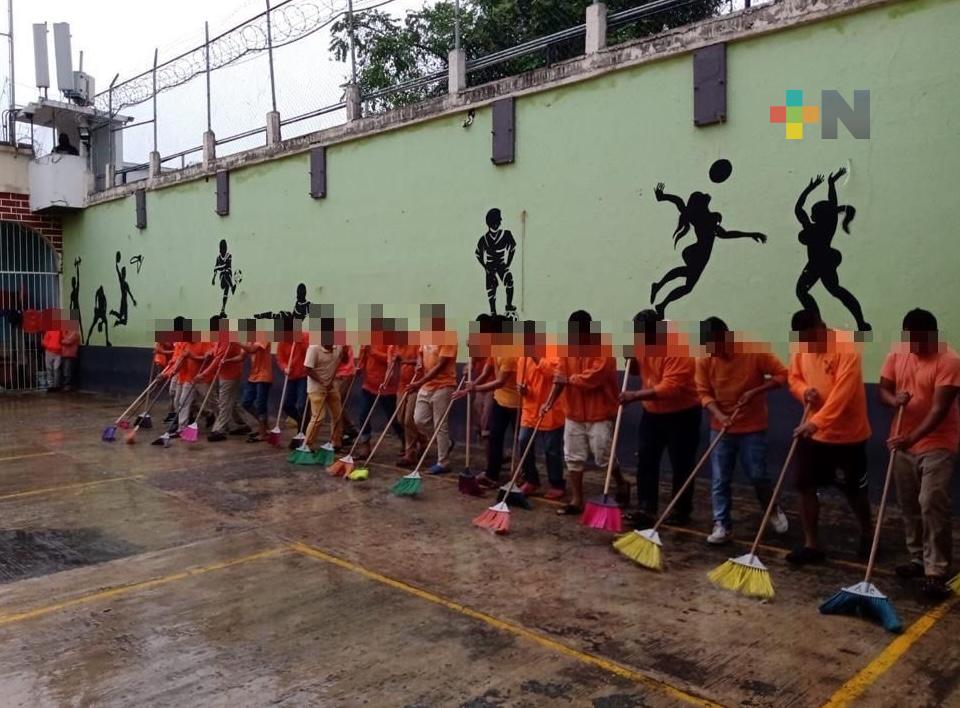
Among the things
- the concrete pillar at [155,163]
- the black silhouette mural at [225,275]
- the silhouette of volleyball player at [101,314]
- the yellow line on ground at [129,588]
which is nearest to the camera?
the yellow line on ground at [129,588]

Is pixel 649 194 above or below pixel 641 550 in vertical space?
above

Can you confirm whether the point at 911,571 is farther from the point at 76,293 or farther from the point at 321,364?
the point at 76,293

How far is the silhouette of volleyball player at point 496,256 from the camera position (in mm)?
8453

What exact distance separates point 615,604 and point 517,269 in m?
4.83

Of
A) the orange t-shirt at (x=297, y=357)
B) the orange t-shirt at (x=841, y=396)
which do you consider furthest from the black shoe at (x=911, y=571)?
the orange t-shirt at (x=297, y=357)

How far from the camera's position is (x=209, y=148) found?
42.8ft

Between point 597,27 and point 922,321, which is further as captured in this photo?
point 597,27

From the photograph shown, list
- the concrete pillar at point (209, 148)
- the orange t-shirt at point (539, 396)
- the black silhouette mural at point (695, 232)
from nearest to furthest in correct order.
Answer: the orange t-shirt at point (539, 396) → the black silhouette mural at point (695, 232) → the concrete pillar at point (209, 148)

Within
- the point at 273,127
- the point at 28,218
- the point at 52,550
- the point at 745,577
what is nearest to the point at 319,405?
the point at 52,550

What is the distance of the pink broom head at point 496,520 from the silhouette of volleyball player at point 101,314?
1295 centimetres

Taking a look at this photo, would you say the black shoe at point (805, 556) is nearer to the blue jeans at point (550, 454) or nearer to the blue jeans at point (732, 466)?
the blue jeans at point (732, 466)

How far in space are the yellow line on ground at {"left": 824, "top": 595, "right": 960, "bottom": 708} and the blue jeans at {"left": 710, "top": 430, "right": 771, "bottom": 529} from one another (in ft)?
4.25

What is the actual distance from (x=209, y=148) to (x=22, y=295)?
6796mm

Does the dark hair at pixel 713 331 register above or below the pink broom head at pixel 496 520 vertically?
above
